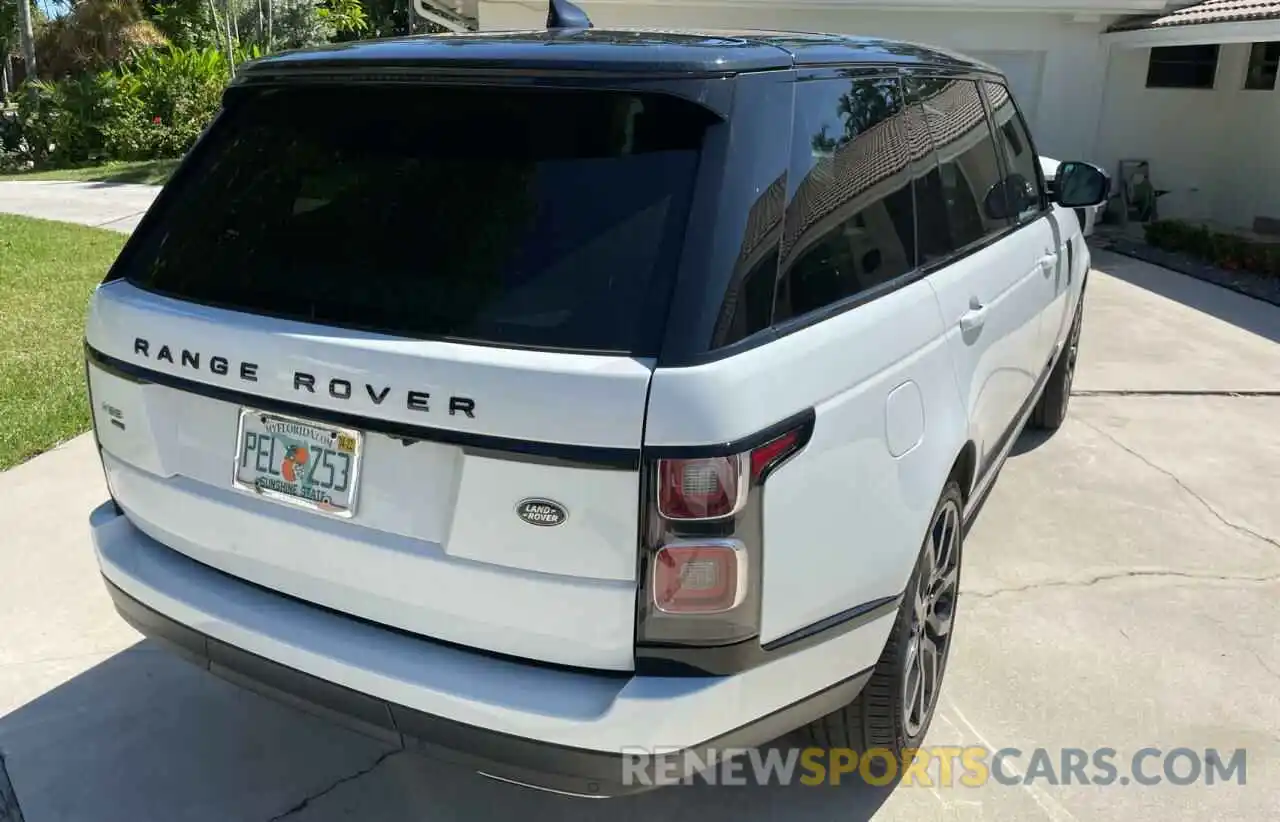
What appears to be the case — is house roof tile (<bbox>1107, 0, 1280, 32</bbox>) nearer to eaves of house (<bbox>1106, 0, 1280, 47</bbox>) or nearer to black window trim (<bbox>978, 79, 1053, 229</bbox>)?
eaves of house (<bbox>1106, 0, 1280, 47</bbox>)

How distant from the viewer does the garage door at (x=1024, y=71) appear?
Result: 12.9 metres

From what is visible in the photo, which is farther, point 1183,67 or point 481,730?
point 1183,67

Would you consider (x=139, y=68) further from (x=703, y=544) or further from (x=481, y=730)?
(x=703, y=544)

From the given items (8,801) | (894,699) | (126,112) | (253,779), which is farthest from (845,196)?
(126,112)

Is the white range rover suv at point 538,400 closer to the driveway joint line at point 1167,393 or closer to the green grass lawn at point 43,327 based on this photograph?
the green grass lawn at point 43,327

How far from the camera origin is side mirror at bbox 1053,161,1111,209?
4227mm

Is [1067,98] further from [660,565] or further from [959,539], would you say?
[660,565]

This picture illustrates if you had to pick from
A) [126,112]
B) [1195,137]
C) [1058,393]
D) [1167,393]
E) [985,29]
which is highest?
[985,29]

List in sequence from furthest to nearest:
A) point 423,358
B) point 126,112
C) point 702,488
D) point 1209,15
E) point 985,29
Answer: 1. point 126,112
2. point 985,29
3. point 1209,15
4. point 423,358
5. point 702,488

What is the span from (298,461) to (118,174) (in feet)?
56.4

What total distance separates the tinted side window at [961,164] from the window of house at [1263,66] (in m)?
11.6

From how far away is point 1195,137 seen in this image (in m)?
13.7

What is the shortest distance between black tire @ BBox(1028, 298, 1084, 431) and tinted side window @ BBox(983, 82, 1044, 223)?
45.4 inches

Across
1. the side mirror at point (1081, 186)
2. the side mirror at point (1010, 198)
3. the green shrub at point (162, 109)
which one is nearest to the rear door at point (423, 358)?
the side mirror at point (1010, 198)
